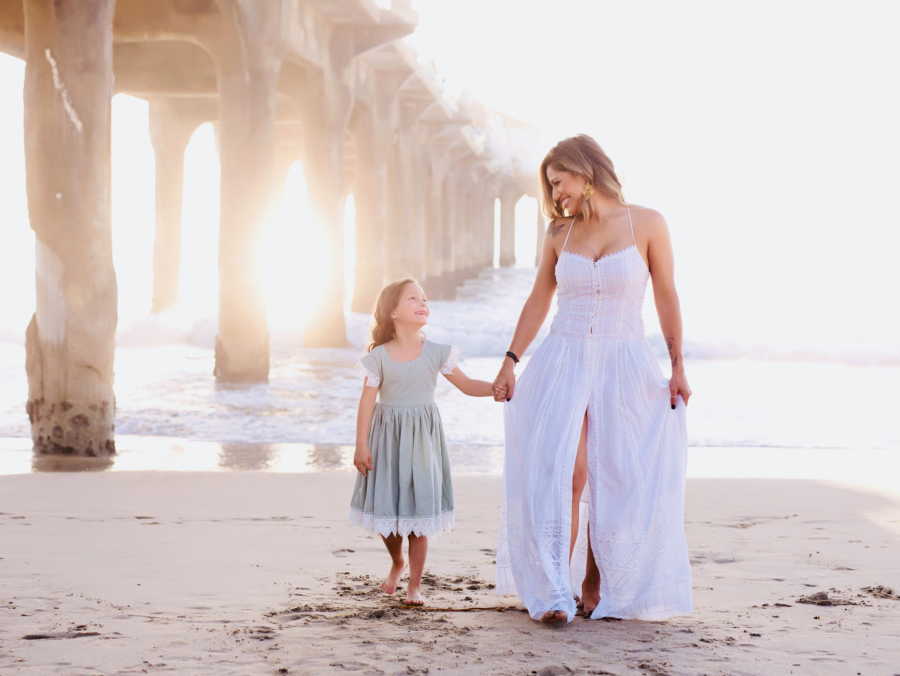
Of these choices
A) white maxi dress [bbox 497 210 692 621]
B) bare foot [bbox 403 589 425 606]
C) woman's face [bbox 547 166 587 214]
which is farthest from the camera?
bare foot [bbox 403 589 425 606]

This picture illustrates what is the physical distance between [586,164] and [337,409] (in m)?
8.79

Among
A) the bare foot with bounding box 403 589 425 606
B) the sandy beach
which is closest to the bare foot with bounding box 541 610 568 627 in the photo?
the sandy beach

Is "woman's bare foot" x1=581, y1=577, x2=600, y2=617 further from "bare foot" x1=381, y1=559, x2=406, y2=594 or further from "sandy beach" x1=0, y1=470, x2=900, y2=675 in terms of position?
"bare foot" x1=381, y1=559, x2=406, y2=594

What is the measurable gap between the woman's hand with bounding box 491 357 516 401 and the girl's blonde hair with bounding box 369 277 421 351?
47 cm

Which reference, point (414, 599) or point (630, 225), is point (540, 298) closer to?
point (630, 225)

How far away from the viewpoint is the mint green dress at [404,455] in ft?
13.6

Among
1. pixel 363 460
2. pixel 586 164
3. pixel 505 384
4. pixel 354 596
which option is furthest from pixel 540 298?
pixel 354 596

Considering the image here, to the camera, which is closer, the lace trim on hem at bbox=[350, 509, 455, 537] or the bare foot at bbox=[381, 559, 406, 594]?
the lace trim on hem at bbox=[350, 509, 455, 537]

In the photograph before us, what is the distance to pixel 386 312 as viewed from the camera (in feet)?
13.9

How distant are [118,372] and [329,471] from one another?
28.0ft

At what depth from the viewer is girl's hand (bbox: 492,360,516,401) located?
4004 mm

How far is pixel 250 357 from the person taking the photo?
14.6 metres

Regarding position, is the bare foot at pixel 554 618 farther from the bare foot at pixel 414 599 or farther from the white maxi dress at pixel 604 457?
the bare foot at pixel 414 599

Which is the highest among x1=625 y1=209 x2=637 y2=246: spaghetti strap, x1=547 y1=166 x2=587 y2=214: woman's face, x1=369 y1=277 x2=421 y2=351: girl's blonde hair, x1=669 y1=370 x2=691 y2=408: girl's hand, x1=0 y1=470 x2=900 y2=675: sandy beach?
x1=547 y1=166 x2=587 y2=214: woman's face
